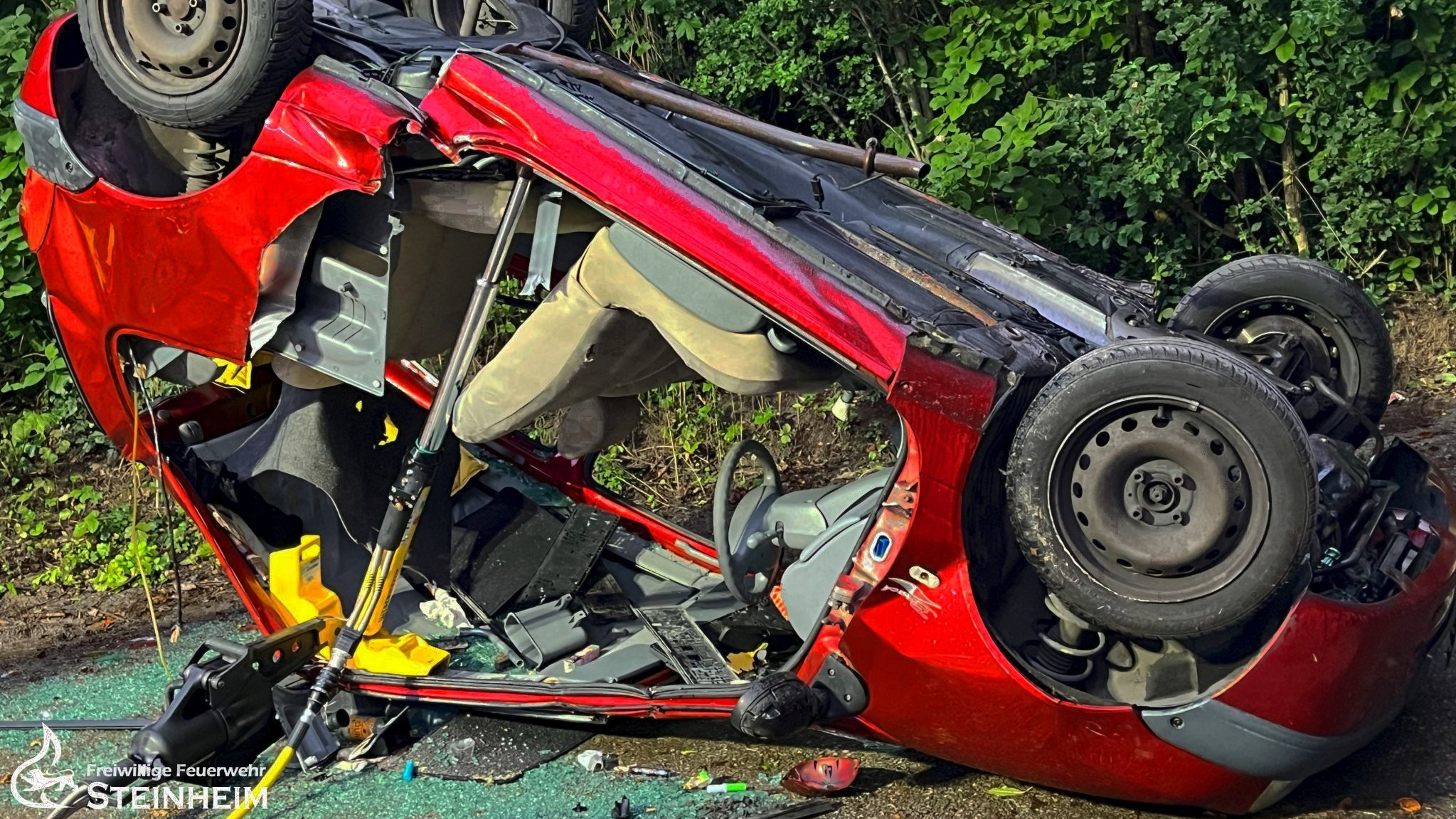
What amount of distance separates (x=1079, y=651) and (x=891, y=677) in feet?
1.51

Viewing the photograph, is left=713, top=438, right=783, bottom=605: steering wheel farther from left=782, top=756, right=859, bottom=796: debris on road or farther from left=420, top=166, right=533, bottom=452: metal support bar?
left=420, top=166, right=533, bottom=452: metal support bar

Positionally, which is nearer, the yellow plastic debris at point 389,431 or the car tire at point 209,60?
the car tire at point 209,60

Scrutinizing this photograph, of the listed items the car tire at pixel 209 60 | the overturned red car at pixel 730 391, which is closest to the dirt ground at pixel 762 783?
the overturned red car at pixel 730 391

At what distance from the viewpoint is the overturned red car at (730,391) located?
316 cm

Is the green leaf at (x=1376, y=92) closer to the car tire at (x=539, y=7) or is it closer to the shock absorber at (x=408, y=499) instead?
the car tire at (x=539, y=7)

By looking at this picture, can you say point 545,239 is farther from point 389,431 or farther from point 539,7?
point 389,431

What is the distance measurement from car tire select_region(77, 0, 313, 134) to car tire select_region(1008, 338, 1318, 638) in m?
2.30

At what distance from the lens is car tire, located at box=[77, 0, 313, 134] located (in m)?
3.82

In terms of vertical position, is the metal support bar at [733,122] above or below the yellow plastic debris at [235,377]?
above

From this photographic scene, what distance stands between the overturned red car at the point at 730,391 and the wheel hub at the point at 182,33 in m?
0.02

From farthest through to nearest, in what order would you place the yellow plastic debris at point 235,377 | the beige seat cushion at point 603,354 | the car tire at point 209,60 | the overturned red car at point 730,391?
1. the yellow plastic debris at point 235,377
2. the car tire at point 209,60
3. the beige seat cushion at point 603,354
4. the overturned red car at point 730,391

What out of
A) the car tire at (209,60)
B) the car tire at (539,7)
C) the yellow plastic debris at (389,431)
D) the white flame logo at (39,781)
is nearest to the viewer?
the car tire at (209,60)

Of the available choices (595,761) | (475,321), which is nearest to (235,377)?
(475,321)

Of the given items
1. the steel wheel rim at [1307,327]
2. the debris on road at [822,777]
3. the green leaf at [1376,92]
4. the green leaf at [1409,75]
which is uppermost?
the green leaf at [1409,75]
